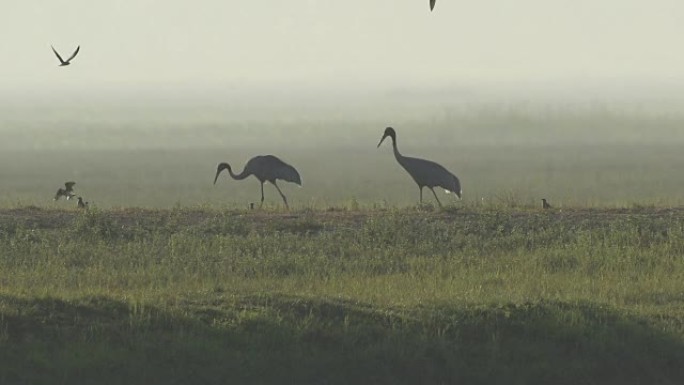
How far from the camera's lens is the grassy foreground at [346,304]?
37.1ft

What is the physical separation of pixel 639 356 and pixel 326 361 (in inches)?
88.8

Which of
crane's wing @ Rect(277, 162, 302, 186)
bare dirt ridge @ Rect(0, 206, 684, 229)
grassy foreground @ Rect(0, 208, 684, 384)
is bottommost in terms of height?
grassy foreground @ Rect(0, 208, 684, 384)

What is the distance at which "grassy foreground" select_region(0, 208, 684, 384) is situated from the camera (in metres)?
11.3

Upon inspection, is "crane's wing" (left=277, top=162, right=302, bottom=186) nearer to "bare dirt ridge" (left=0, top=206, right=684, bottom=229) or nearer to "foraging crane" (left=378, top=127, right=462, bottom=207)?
"foraging crane" (left=378, top=127, right=462, bottom=207)

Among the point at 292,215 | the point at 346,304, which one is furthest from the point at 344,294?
the point at 292,215

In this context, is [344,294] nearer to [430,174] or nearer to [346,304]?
[346,304]

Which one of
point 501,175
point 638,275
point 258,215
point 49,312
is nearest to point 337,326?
point 49,312

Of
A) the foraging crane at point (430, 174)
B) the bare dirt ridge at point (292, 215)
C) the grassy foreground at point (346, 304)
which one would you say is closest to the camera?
the grassy foreground at point (346, 304)

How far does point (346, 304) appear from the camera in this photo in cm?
1260

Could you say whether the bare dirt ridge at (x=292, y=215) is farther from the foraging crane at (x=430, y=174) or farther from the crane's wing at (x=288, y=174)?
the crane's wing at (x=288, y=174)

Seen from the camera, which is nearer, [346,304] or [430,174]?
[346,304]

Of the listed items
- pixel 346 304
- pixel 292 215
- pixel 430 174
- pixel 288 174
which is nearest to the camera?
pixel 346 304

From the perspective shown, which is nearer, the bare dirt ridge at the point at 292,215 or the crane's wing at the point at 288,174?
the bare dirt ridge at the point at 292,215

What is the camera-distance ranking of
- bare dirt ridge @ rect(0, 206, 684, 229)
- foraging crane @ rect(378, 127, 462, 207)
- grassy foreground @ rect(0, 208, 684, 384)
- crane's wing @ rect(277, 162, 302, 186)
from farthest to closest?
1. crane's wing @ rect(277, 162, 302, 186)
2. foraging crane @ rect(378, 127, 462, 207)
3. bare dirt ridge @ rect(0, 206, 684, 229)
4. grassy foreground @ rect(0, 208, 684, 384)
